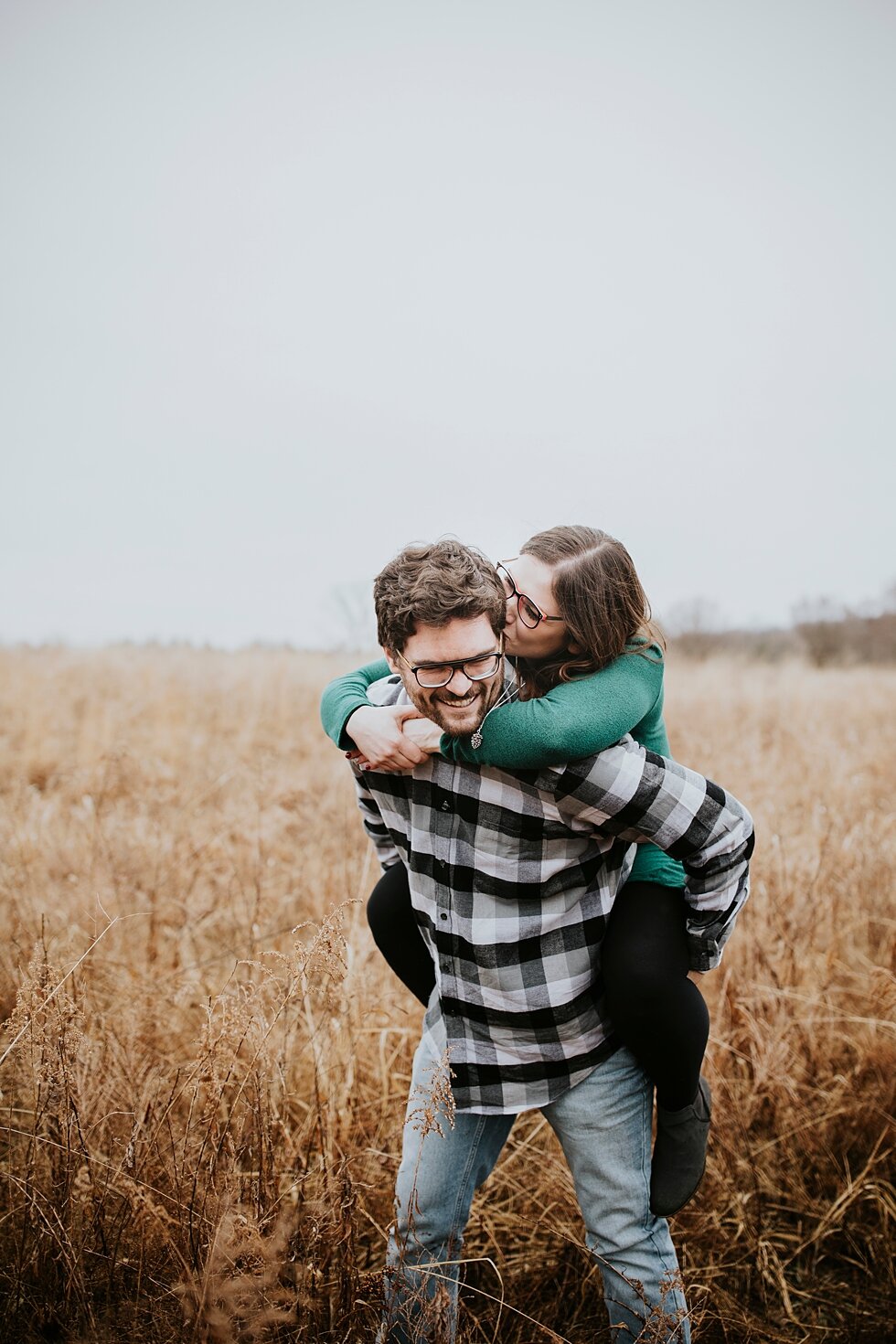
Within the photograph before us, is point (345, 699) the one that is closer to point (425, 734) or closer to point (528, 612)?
point (425, 734)

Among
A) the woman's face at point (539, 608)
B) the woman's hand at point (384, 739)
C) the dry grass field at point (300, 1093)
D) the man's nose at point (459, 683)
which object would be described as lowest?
the dry grass field at point (300, 1093)

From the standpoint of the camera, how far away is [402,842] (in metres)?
1.67

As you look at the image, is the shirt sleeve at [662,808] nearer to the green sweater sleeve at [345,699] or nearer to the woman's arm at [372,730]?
the woman's arm at [372,730]

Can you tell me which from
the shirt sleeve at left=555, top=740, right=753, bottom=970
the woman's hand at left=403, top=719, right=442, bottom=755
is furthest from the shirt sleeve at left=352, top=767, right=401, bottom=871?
the shirt sleeve at left=555, top=740, right=753, bottom=970

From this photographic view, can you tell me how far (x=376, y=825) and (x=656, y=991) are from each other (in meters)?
0.75

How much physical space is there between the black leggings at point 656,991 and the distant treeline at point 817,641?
A: 15.2 meters

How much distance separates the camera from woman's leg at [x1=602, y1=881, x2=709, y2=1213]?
1397 mm

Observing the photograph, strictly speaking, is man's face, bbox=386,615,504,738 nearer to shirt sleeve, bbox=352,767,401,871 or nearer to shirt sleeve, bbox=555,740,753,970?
shirt sleeve, bbox=555,740,753,970

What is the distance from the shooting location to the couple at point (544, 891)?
4.34 ft

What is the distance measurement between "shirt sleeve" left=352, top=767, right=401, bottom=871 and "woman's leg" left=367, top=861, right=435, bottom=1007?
0.09m

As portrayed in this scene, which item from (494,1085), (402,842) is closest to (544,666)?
(402,842)

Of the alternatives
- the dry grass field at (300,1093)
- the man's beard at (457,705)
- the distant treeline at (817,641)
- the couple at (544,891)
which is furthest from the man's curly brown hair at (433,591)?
the distant treeline at (817,641)

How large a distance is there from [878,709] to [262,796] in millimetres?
7117

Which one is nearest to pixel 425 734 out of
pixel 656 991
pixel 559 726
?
pixel 559 726
